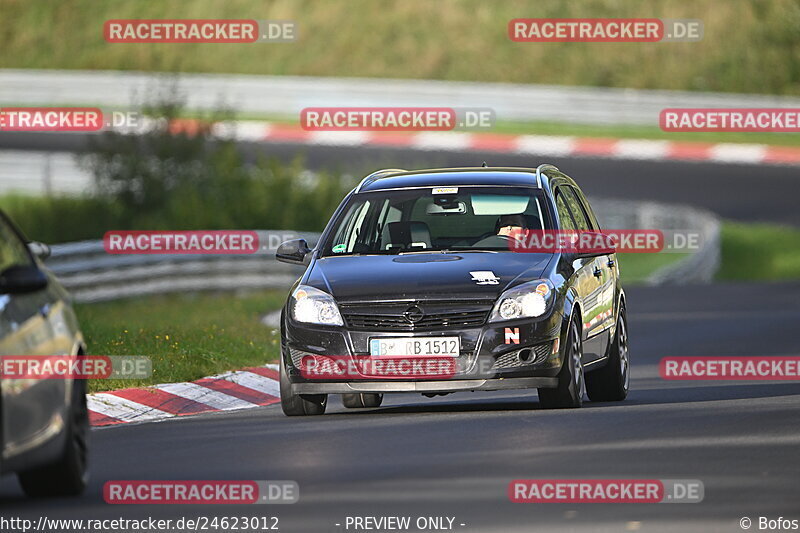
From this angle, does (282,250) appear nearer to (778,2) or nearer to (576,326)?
(576,326)

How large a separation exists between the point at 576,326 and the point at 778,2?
44199 millimetres

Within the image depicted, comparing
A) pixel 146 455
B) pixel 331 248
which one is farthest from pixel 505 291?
pixel 146 455

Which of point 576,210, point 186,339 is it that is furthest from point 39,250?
point 186,339

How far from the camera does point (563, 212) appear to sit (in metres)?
14.9

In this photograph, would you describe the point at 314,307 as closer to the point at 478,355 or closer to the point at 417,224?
the point at 478,355

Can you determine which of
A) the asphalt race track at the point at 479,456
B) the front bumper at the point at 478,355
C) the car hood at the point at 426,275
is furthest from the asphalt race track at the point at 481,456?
the car hood at the point at 426,275

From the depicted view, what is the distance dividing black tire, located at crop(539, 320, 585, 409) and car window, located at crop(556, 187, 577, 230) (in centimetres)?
107

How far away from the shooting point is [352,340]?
1328 centimetres

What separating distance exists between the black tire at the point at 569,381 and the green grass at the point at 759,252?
65.3ft

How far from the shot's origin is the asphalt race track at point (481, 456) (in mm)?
9320

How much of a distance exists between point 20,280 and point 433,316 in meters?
4.43

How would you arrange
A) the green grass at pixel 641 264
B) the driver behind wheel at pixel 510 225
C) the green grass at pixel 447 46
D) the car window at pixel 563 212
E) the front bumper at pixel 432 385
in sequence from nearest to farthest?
1. the front bumper at pixel 432 385
2. the driver behind wheel at pixel 510 225
3. the car window at pixel 563 212
4. the green grass at pixel 641 264
5. the green grass at pixel 447 46

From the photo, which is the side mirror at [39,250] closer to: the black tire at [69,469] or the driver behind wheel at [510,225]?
the black tire at [69,469]

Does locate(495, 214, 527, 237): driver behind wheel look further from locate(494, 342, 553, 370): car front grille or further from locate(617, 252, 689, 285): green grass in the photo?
locate(617, 252, 689, 285): green grass
